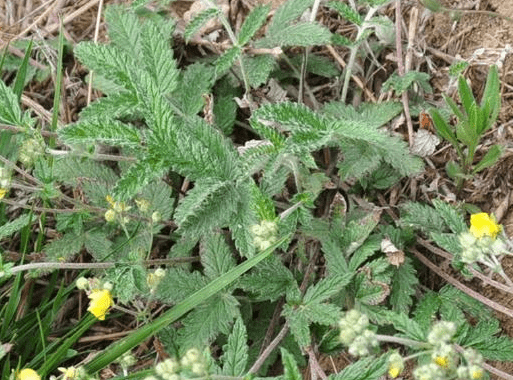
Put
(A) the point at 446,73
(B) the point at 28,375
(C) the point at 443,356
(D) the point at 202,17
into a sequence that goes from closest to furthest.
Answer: (C) the point at 443,356, (B) the point at 28,375, (D) the point at 202,17, (A) the point at 446,73

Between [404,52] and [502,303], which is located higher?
[404,52]

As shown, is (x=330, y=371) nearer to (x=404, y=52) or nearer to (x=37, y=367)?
(x=37, y=367)

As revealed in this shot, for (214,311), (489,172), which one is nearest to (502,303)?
(489,172)

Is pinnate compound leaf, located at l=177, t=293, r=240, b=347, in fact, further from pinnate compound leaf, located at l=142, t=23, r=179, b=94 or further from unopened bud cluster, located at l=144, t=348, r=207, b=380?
pinnate compound leaf, located at l=142, t=23, r=179, b=94

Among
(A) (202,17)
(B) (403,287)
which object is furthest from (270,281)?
(A) (202,17)

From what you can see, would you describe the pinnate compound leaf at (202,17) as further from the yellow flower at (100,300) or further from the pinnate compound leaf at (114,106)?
the yellow flower at (100,300)

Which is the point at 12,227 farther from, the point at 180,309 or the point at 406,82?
the point at 406,82
